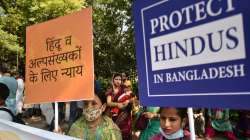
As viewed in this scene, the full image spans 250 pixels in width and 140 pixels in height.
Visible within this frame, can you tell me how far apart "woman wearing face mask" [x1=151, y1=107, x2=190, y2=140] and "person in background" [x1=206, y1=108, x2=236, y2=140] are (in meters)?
6.52

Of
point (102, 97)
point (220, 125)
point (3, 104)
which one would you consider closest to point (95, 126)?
point (102, 97)

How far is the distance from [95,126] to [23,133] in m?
0.82

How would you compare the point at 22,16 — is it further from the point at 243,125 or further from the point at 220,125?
the point at 243,125

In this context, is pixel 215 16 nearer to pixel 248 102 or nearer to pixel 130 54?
pixel 248 102

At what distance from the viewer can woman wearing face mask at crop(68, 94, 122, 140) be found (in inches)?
184

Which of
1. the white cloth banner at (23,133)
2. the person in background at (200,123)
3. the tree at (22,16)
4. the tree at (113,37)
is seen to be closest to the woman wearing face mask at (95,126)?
the white cloth banner at (23,133)

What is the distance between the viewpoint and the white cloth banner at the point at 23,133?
12.2ft

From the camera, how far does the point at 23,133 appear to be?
4094 millimetres

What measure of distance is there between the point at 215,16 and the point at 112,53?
84.2ft

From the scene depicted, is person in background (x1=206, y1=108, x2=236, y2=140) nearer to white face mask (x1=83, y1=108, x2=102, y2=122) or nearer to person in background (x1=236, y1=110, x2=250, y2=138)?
person in background (x1=236, y1=110, x2=250, y2=138)

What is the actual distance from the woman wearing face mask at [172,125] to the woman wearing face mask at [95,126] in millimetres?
876

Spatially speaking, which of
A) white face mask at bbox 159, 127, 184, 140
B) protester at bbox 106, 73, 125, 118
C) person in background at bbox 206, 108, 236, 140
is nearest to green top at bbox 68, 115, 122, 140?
white face mask at bbox 159, 127, 184, 140

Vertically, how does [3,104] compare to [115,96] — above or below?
below

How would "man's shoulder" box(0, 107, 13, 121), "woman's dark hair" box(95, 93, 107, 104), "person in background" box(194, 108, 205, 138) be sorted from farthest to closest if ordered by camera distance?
"person in background" box(194, 108, 205, 138)
"man's shoulder" box(0, 107, 13, 121)
"woman's dark hair" box(95, 93, 107, 104)
